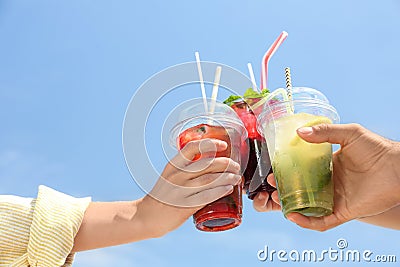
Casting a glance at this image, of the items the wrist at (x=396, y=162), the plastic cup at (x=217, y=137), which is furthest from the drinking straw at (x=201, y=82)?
the wrist at (x=396, y=162)

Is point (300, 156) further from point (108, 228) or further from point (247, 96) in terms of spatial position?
point (108, 228)

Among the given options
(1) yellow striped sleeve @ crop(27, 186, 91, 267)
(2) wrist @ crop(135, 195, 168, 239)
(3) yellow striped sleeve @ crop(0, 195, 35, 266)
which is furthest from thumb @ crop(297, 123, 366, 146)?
(3) yellow striped sleeve @ crop(0, 195, 35, 266)

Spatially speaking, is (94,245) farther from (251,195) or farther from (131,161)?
(251,195)

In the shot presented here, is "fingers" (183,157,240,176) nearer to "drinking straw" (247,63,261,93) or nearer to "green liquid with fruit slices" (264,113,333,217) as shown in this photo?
"green liquid with fruit slices" (264,113,333,217)

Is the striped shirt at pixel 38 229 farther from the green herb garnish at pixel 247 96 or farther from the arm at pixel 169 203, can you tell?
the green herb garnish at pixel 247 96

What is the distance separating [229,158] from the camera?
6.98 feet

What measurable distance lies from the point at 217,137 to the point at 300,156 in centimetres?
33

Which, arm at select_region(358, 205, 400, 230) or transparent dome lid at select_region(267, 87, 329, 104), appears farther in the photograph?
arm at select_region(358, 205, 400, 230)

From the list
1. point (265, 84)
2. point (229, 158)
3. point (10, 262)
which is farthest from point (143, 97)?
point (10, 262)

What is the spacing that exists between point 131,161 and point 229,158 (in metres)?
0.38

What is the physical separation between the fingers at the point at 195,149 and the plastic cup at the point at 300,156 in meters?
0.23

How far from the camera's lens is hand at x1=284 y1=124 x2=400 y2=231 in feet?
6.73

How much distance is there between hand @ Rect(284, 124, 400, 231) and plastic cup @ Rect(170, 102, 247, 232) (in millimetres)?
235

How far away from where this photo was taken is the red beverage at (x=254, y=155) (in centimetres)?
240
